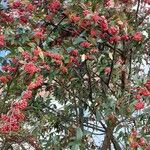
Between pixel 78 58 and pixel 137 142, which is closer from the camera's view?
pixel 137 142

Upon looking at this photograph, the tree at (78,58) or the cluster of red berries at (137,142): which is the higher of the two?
→ the tree at (78,58)

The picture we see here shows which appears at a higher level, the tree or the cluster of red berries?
the tree

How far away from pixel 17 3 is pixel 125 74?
1.38 meters

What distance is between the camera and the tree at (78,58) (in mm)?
3826

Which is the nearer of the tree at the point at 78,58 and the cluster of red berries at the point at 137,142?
the cluster of red berries at the point at 137,142

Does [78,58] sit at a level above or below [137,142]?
above

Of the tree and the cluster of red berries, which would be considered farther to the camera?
the tree

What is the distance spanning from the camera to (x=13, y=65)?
431 centimetres

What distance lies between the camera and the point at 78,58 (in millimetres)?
4117

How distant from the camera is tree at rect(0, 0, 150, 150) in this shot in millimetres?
3826

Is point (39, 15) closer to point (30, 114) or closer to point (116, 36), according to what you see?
point (116, 36)

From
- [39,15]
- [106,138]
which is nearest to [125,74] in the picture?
[106,138]

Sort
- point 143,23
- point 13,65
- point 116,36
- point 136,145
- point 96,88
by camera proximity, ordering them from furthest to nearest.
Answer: point 96,88 → point 143,23 → point 13,65 → point 116,36 → point 136,145

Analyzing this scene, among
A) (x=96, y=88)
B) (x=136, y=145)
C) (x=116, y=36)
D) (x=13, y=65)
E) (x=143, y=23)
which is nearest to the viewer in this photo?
(x=136, y=145)
